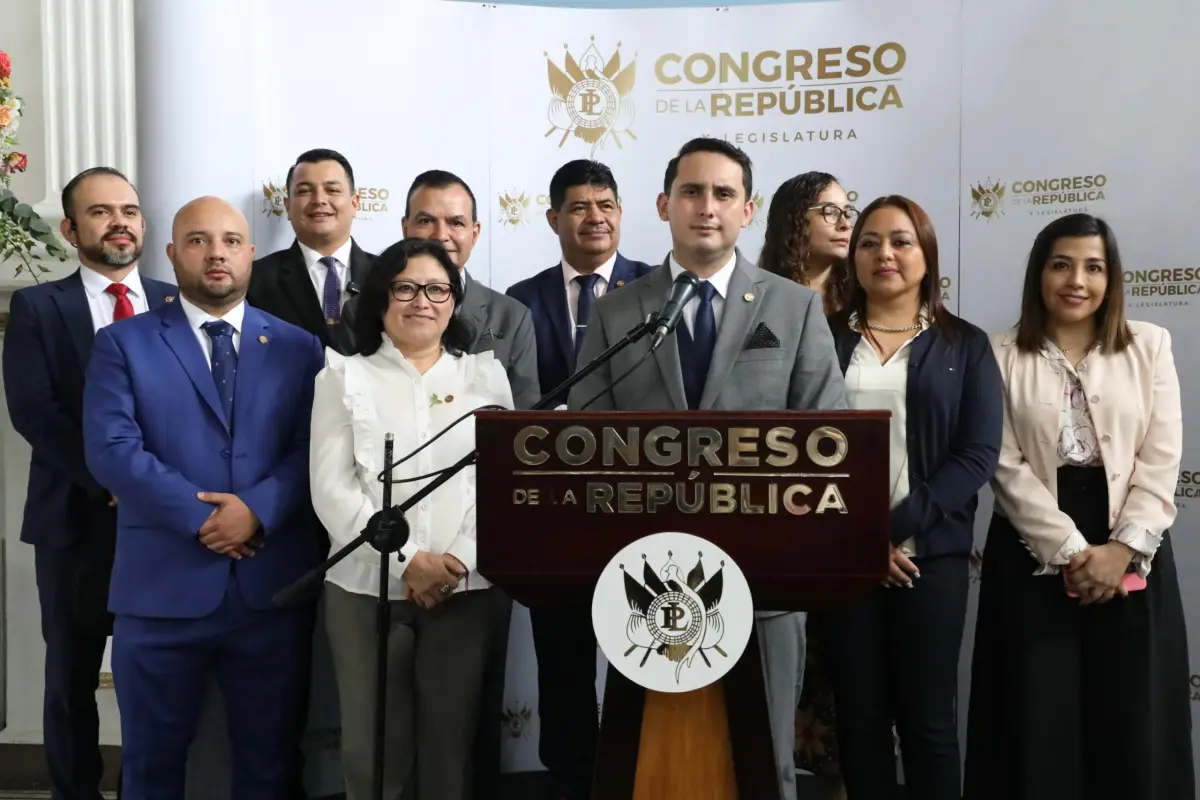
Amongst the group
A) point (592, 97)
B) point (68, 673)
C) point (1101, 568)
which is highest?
point (592, 97)

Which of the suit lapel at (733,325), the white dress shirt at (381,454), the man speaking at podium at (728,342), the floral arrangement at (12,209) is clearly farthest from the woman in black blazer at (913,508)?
the floral arrangement at (12,209)

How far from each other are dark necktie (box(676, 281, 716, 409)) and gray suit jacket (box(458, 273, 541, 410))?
0.64m

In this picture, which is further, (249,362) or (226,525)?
(249,362)

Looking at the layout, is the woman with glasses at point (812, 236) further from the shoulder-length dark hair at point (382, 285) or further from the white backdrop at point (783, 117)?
the shoulder-length dark hair at point (382, 285)

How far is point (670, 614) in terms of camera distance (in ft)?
5.30

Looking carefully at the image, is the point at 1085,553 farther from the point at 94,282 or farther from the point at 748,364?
the point at 94,282

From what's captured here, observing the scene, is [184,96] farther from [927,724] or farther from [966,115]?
[927,724]

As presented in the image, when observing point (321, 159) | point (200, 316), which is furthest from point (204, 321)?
point (321, 159)

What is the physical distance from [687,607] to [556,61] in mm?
2686

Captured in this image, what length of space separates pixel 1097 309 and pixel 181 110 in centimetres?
268

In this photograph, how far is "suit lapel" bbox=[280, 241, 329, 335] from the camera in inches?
123

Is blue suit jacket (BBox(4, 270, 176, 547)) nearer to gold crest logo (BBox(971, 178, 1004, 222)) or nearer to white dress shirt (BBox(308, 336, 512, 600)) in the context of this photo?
white dress shirt (BBox(308, 336, 512, 600))

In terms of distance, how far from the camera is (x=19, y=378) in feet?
9.52

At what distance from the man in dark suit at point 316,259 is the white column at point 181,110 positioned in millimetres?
319
